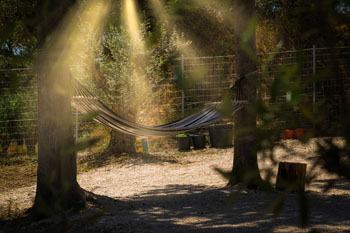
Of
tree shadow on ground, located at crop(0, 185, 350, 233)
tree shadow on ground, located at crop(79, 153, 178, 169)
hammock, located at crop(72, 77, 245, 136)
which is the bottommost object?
tree shadow on ground, located at crop(0, 185, 350, 233)

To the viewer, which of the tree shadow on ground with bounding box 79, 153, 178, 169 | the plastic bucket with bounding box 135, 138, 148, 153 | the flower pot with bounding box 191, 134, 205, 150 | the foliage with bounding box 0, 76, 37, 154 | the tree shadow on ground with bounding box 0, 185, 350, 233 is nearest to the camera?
the tree shadow on ground with bounding box 0, 185, 350, 233

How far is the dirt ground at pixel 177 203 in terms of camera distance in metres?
2.31

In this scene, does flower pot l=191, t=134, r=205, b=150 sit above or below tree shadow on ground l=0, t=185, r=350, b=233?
above

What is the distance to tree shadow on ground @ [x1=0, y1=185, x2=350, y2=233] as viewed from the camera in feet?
7.51

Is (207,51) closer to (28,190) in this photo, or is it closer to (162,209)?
(28,190)

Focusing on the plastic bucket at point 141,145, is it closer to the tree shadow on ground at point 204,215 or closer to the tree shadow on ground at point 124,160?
the tree shadow on ground at point 124,160

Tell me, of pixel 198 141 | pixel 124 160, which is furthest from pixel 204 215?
pixel 198 141

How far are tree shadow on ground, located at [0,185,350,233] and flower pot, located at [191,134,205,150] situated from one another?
3.01 meters

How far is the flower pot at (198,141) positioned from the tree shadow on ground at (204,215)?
3014mm

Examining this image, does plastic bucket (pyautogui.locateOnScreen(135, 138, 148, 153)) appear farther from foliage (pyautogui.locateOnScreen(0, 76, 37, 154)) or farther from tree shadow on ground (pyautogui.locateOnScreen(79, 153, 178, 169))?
foliage (pyautogui.locateOnScreen(0, 76, 37, 154))

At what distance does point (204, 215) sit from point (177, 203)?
517 millimetres

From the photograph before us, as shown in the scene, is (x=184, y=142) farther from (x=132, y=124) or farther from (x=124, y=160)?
(x=132, y=124)

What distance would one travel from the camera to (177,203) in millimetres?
3141

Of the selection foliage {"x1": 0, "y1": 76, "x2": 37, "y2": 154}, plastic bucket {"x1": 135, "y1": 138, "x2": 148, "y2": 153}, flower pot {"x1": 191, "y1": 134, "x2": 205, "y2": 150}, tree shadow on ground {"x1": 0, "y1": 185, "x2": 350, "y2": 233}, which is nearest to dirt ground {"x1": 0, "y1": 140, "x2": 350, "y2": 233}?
tree shadow on ground {"x1": 0, "y1": 185, "x2": 350, "y2": 233}
